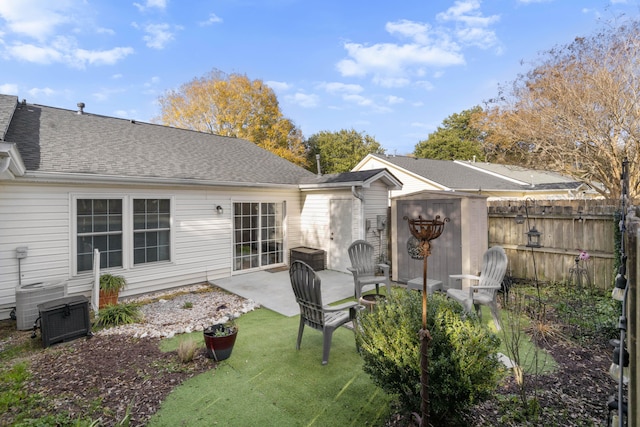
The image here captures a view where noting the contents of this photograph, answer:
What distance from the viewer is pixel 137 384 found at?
11.0ft

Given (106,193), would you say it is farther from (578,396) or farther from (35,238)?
(578,396)

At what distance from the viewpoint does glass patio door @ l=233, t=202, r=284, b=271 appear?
331 inches

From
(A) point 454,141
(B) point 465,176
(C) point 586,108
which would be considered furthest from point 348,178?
(A) point 454,141

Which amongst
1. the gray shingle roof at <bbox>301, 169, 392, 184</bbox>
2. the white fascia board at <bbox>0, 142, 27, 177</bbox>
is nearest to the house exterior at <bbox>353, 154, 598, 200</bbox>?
the gray shingle roof at <bbox>301, 169, 392, 184</bbox>

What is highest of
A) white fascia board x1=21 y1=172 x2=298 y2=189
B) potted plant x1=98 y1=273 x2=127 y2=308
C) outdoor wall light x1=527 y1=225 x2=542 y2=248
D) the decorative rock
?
white fascia board x1=21 y1=172 x2=298 y2=189

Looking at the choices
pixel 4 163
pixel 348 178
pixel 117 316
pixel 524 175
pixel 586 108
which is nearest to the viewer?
pixel 4 163

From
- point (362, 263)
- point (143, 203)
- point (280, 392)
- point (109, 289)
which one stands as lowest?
point (280, 392)

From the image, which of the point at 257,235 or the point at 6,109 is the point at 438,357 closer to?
the point at 257,235

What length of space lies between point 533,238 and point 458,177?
1106 centimetres

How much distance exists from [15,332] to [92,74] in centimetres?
1390

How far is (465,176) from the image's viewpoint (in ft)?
57.7

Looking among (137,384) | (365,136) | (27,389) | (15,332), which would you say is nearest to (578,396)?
(137,384)

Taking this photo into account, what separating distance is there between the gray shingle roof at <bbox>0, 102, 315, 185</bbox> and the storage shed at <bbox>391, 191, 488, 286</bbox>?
3.87 meters

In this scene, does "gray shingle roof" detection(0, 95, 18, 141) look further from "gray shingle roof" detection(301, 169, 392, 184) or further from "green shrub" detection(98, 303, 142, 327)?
"gray shingle roof" detection(301, 169, 392, 184)
